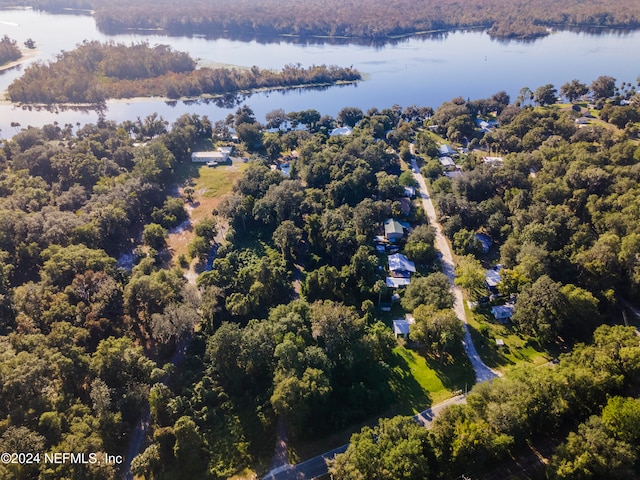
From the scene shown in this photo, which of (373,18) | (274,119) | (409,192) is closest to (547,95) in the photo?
(409,192)

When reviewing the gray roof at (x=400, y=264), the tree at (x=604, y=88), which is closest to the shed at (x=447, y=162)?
the gray roof at (x=400, y=264)

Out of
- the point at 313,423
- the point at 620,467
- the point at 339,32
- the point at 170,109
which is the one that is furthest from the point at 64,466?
the point at 339,32

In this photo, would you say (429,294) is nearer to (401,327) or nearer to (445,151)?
(401,327)

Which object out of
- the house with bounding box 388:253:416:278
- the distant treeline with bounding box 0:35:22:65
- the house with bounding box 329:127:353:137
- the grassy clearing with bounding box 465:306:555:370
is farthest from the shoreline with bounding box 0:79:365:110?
the grassy clearing with bounding box 465:306:555:370

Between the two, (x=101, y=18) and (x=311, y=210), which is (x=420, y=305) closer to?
(x=311, y=210)

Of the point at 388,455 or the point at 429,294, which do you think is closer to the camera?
the point at 388,455
